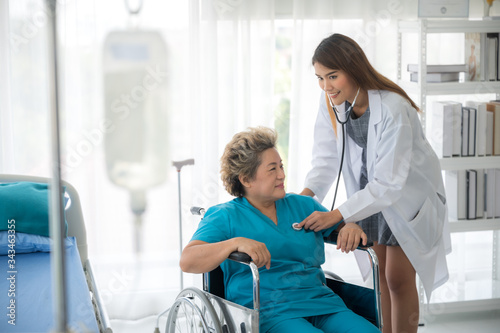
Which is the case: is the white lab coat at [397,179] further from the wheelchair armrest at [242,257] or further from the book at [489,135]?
the book at [489,135]

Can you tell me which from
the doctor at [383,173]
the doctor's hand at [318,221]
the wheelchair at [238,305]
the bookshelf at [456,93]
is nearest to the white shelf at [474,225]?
the bookshelf at [456,93]

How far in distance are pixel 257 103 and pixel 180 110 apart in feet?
1.25

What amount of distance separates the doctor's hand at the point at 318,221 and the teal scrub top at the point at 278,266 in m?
0.04

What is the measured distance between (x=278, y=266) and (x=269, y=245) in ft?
0.22

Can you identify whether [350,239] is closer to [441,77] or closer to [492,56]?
[441,77]

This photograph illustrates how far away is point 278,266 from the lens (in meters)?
1.79

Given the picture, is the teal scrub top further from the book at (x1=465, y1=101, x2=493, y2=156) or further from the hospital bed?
the book at (x1=465, y1=101, x2=493, y2=156)

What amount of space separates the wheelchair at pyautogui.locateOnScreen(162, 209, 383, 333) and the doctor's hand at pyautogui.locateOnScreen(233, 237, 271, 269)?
0.02 metres

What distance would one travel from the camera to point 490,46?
275 cm

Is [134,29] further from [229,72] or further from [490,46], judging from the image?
[490,46]

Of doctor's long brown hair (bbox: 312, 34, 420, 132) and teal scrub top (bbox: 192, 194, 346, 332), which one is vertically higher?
doctor's long brown hair (bbox: 312, 34, 420, 132)

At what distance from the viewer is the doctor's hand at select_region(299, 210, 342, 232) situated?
1.82 meters

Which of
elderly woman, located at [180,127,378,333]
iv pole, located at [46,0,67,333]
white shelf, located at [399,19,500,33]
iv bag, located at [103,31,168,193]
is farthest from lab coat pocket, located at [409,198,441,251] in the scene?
iv pole, located at [46,0,67,333]

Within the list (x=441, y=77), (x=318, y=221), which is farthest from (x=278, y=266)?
(x=441, y=77)
